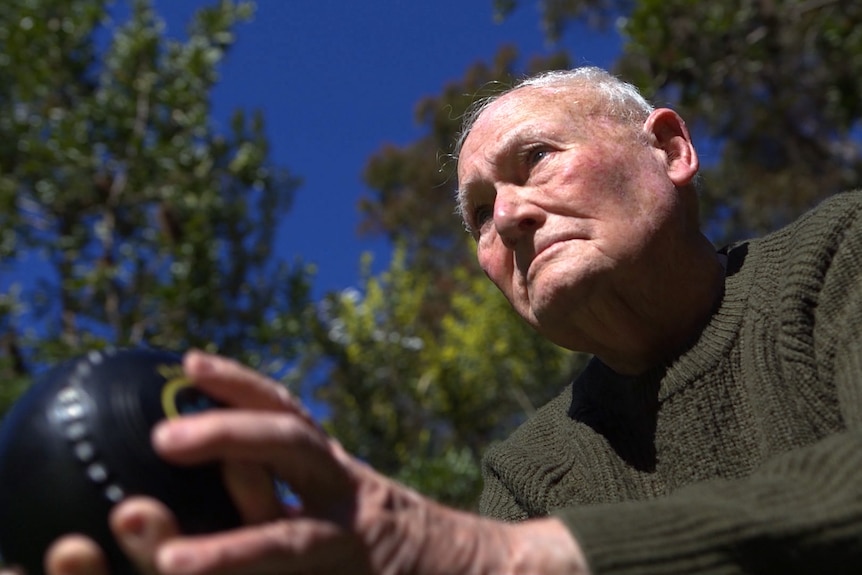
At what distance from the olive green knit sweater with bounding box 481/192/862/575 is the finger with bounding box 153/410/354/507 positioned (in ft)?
1.10

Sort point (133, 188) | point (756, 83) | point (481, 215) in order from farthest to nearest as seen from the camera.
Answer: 1. point (756, 83)
2. point (133, 188)
3. point (481, 215)

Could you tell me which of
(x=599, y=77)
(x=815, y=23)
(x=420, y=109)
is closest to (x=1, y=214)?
(x=599, y=77)

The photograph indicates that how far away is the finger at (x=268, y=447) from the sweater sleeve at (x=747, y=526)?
1.10ft

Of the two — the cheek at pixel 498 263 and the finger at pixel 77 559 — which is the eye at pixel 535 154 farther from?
the finger at pixel 77 559

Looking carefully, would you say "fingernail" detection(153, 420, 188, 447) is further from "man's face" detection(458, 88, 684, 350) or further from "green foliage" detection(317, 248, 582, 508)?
"green foliage" detection(317, 248, 582, 508)

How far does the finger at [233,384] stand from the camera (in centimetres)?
127

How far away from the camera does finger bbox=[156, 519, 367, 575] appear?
3.74 feet

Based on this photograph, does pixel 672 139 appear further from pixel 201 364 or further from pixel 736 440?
pixel 201 364

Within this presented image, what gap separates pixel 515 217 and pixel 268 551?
144cm

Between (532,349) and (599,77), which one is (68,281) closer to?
(532,349)

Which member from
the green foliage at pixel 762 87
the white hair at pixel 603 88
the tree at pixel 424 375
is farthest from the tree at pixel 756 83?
the white hair at pixel 603 88

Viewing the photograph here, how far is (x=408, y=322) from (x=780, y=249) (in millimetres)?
7516

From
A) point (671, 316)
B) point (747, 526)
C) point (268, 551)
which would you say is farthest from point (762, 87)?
point (268, 551)

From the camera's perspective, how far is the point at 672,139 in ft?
8.92
